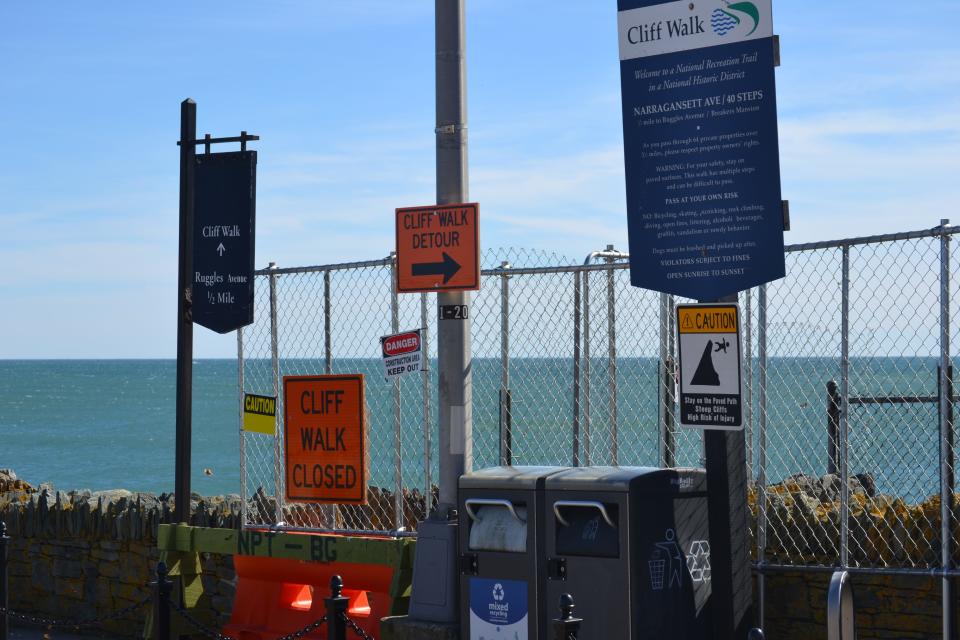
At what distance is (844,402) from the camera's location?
23.9 ft

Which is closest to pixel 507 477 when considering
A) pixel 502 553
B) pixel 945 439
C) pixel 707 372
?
pixel 502 553

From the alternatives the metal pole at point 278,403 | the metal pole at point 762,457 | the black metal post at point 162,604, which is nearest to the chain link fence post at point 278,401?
the metal pole at point 278,403

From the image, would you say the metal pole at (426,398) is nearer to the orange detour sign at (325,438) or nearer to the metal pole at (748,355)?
the orange detour sign at (325,438)

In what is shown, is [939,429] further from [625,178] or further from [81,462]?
[81,462]

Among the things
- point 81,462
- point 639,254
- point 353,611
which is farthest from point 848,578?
point 81,462

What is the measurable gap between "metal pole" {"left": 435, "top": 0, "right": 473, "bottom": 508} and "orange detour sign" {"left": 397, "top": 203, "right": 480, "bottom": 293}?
0.09 metres

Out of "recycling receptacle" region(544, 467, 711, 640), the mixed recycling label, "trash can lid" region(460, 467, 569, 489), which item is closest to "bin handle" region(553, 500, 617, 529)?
"recycling receptacle" region(544, 467, 711, 640)

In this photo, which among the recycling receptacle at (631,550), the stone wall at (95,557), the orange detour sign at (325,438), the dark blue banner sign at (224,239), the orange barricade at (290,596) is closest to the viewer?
the recycling receptacle at (631,550)

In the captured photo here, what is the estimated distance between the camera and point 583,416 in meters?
8.47

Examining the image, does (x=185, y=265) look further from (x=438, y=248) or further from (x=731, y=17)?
(x=731, y=17)

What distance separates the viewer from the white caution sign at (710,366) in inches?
268

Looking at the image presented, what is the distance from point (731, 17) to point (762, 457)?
8.45 ft

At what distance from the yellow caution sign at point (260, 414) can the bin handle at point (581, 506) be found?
131 inches

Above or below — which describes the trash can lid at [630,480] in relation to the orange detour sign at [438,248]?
below
